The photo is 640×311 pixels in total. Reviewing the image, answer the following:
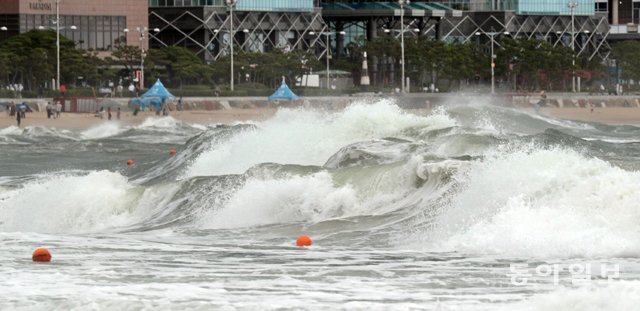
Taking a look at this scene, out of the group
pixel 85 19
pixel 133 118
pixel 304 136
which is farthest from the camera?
pixel 85 19

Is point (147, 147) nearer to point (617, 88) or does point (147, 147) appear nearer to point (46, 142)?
point (46, 142)

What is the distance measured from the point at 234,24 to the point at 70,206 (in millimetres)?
106703

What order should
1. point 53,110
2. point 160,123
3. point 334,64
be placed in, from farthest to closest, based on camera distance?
point 334,64 → point 53,110 → point 160,123

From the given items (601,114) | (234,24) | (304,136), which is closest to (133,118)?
(601,114)

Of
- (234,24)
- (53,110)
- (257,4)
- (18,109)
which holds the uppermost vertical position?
(257,4)

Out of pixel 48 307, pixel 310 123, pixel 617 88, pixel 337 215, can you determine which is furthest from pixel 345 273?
Result: pixel 617 88

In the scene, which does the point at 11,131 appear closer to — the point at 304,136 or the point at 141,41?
the point at 304,136

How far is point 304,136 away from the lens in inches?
1756

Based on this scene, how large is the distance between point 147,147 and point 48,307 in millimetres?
45194

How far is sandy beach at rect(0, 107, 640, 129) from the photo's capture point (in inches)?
3266

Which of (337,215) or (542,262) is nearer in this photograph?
(542,262)

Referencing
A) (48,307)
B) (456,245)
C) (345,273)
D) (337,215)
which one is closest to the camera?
(48,307)

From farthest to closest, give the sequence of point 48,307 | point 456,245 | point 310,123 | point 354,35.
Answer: point 354,35
point 310,123
point 456,245
point 48,307

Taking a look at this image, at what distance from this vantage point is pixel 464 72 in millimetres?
131500
